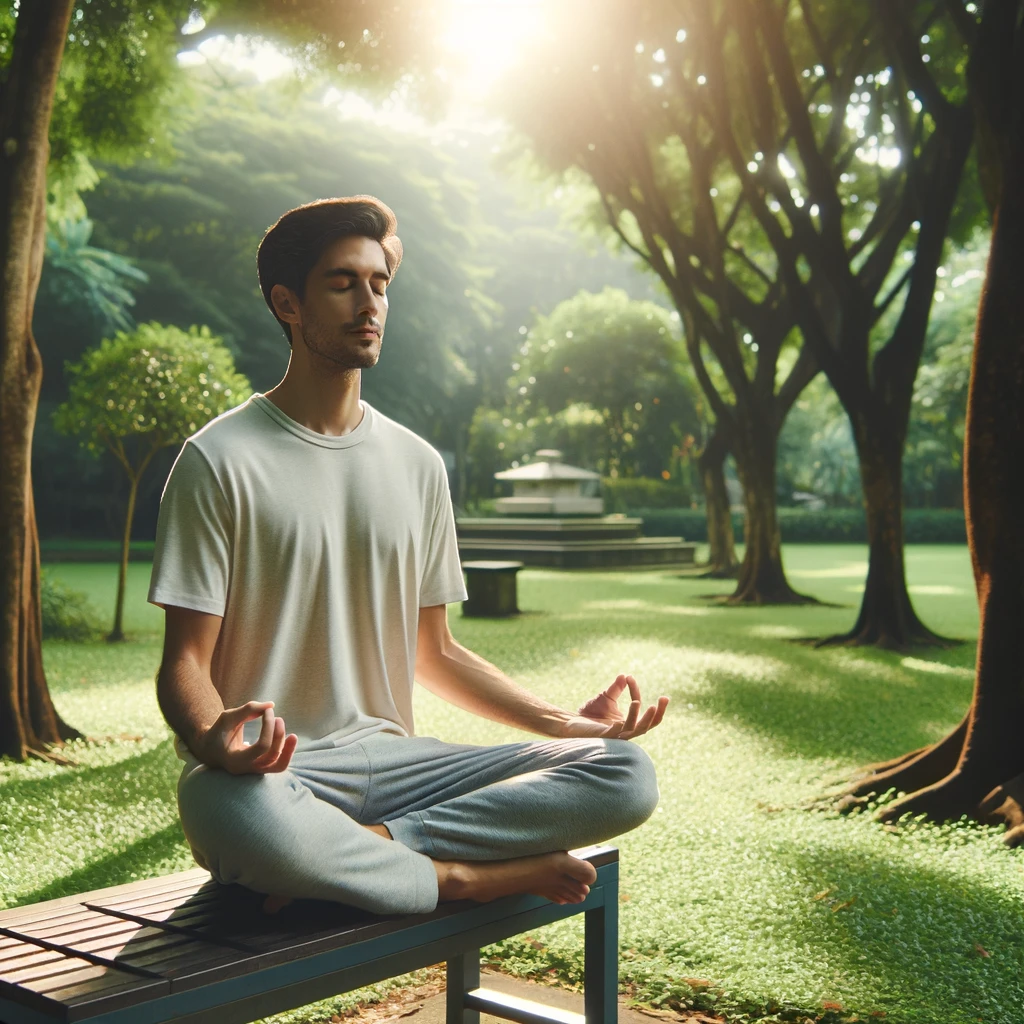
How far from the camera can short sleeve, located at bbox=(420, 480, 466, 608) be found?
294cm

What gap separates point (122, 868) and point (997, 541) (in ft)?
14.0

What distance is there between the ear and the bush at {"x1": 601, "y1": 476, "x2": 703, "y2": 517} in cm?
3644

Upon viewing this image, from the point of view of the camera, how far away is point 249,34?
37.1 feet

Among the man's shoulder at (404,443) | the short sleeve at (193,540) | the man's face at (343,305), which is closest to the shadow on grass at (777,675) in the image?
the man's shoulder at (404,443)

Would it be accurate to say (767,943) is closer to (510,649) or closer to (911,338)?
(510,649)

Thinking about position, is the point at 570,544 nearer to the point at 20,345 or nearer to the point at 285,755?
the point at 20,345

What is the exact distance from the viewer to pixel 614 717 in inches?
112

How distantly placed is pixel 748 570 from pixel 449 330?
22.0 m

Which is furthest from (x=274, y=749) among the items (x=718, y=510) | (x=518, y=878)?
(x=718, y=510)

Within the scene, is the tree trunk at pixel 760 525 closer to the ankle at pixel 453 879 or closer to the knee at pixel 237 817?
the ankle at pixel 453 879

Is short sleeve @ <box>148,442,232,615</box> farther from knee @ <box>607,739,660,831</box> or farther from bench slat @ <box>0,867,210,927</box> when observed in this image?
knee @ <box>607,739,660,831</box>

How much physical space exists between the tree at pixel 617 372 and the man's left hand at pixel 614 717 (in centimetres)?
3645

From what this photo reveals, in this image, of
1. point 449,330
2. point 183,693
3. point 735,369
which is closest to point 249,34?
point 735,369

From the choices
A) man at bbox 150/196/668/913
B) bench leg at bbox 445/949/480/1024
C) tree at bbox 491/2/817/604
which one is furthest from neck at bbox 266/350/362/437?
tree at bbox 491/2/817/604
